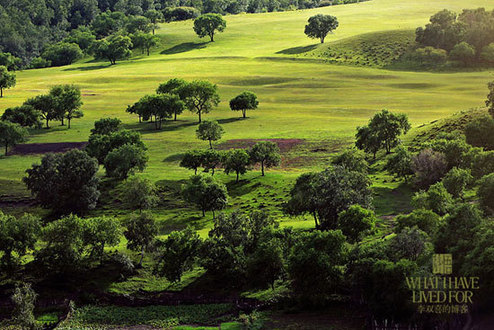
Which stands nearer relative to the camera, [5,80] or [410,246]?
[410,246]

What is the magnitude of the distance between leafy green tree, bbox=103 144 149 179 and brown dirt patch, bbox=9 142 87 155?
956 inches

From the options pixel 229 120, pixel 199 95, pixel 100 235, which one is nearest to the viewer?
pixel 100 235

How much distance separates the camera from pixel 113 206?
345 ft

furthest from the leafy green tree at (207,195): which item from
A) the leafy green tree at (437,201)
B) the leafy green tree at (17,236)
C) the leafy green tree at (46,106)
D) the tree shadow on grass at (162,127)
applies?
the leafy green tree at (46,106)

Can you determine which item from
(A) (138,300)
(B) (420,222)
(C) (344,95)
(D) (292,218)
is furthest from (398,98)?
(A) (138,300)

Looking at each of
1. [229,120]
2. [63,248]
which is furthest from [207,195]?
[229,120]

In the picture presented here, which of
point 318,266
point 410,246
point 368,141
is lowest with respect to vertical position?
point 318,266

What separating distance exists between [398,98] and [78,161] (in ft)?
316

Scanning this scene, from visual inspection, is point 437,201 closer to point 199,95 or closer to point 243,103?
point 243,103

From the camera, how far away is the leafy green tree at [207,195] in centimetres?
9819

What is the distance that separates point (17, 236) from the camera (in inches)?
3184

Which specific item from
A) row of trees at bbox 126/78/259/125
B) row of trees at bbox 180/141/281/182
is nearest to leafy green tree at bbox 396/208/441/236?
row of trees at bbox 180/141/281/182

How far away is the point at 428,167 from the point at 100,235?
50783mm

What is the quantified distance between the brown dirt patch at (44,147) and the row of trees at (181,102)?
22443mm
